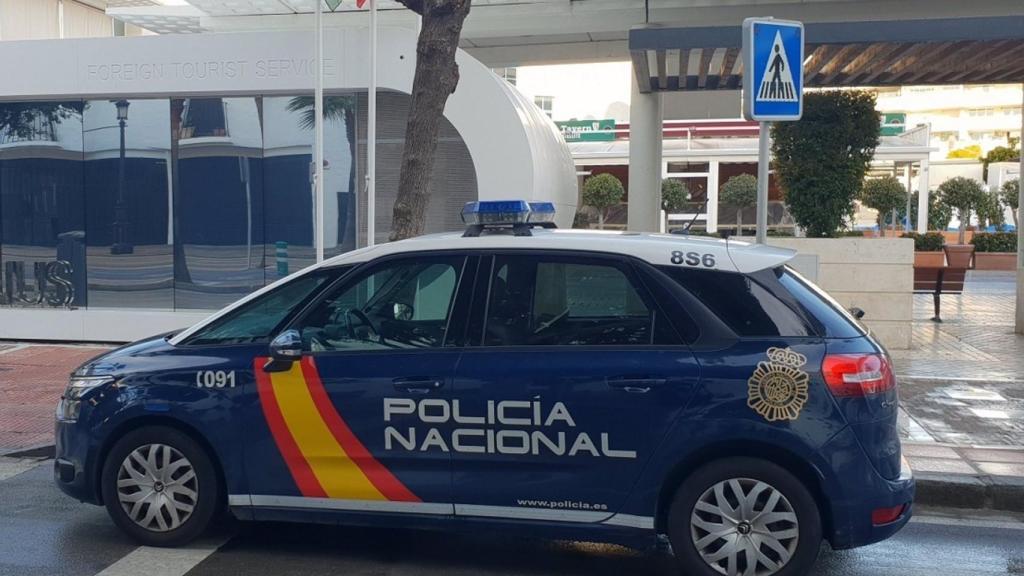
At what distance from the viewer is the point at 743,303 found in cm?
492

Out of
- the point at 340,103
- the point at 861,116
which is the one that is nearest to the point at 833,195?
the point at 861,116

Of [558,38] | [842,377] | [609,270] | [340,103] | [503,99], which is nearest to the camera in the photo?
[842,377]

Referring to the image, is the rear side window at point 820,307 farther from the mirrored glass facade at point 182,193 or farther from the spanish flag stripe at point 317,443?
the mirrored glass facade at point 182,193

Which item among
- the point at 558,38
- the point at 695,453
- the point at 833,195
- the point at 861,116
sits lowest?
the point at 695,453

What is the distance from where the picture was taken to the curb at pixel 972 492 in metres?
6.43

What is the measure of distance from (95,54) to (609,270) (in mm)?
9452

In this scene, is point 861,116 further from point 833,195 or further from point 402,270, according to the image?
point 402,270

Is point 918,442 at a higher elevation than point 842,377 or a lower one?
lower

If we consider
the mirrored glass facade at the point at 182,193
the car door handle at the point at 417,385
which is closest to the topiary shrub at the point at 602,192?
the mirrored glass facade at the point at 182,193

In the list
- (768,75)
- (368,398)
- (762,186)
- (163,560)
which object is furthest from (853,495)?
(163,560)

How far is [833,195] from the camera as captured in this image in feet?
40.0

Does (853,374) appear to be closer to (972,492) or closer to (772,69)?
(972,492)

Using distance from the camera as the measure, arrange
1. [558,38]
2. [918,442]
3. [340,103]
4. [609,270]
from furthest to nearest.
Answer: [558,38] → [340,103] → [918,442] → [609,270]

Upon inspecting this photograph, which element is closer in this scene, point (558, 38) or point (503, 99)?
point (503, 99)
